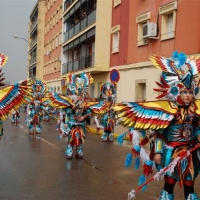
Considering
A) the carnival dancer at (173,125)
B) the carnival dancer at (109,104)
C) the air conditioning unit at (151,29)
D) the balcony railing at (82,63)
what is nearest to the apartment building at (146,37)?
the air conditioning unit at (151,29)

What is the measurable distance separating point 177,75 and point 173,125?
653mm

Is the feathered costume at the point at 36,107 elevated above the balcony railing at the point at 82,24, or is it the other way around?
the balcony railing at the point at 82,24

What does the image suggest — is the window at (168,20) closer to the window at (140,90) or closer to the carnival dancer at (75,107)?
the window at (140,90)

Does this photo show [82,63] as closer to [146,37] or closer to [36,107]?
[146,37]

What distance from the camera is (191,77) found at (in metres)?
4.51

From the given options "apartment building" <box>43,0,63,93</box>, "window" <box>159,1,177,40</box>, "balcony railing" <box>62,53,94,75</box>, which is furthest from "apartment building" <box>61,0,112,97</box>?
"window" <box>159,1,177,40</box>

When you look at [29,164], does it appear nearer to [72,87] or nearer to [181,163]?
[72,87]

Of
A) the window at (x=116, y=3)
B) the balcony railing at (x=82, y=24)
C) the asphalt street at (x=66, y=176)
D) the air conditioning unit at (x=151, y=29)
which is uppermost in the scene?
the window at (x=116, y=3)

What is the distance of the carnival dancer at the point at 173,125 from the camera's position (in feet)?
14.2

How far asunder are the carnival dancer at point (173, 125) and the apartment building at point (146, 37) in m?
9.19

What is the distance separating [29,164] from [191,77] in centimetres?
511

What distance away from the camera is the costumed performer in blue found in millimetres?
6258

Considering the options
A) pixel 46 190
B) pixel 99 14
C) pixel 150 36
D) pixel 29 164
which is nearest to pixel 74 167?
pixel 29 164

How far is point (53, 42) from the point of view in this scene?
1775 inches
